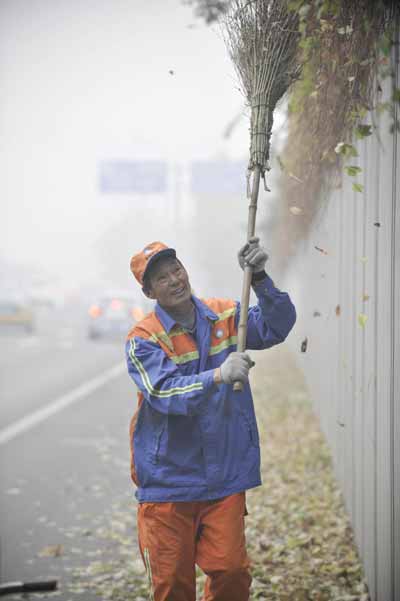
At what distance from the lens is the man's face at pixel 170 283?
3451 mm

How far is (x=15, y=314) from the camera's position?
27203 millimetres

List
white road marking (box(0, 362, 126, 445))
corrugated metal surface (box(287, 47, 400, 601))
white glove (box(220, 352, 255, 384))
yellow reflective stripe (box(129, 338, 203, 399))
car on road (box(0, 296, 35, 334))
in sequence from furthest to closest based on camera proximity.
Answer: car on road (box(0, 296, 35, 334)), white road marking (box(0, 362, 126, 445)), corrugated metal surface (box(287, 47, 400, 601)), yellow reflective stripe (box(129, 338, 203, 399)), white glove (box(220, 352, 255, 384))

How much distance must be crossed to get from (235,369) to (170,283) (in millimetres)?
635

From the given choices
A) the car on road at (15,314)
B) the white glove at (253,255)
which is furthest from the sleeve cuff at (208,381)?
the car on road at (15,314)

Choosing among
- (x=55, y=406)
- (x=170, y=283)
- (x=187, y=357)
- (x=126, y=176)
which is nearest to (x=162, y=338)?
(x=187, y=357)

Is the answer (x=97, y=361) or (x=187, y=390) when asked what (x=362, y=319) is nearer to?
(x=187, y=390)

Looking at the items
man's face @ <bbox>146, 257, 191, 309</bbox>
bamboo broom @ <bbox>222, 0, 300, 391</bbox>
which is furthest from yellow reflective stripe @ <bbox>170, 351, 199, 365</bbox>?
bamboo broom @ <bbox>222, 0, 300, 391</bbox>

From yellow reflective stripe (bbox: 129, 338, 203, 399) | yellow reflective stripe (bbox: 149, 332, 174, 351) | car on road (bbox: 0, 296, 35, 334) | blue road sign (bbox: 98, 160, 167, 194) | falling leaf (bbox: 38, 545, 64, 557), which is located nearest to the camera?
yellow reflective stripe (bbox: 129, 338, 203, 399)

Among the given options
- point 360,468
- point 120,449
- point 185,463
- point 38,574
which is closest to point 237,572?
point 185,463

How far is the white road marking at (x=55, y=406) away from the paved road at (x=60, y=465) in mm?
13

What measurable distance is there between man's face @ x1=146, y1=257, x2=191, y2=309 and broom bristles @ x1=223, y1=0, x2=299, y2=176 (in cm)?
62

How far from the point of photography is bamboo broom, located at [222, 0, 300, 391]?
11.4ft

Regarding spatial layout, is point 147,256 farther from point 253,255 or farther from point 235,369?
point 235,369

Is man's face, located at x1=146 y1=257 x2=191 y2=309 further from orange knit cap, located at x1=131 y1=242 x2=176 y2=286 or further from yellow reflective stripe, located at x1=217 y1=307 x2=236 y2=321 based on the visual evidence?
yellow reflective stripe, located at x1=217 y1=307 x2=236 y2=321
